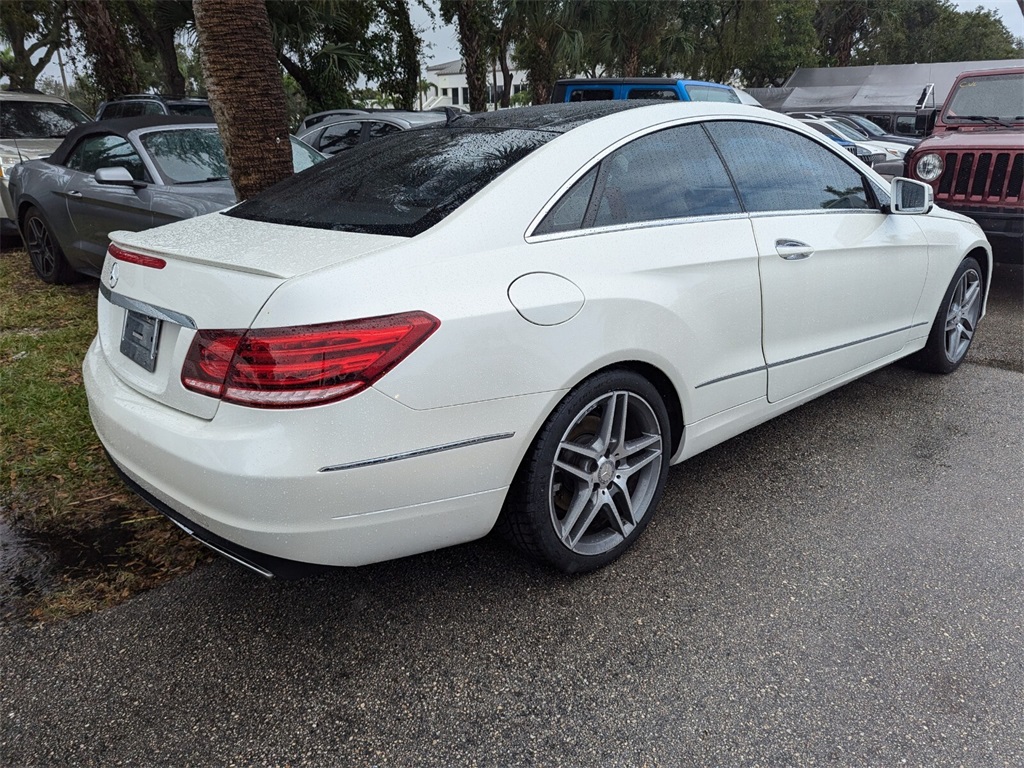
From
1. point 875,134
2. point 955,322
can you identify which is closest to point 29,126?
point 955,322

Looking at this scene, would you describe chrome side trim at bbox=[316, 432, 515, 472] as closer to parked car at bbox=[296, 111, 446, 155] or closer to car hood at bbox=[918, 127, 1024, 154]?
car hood at bbox=[918, 127, 1024, 154]

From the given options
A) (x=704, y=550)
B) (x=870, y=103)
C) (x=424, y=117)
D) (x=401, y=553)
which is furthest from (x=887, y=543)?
(x=870, y=103)

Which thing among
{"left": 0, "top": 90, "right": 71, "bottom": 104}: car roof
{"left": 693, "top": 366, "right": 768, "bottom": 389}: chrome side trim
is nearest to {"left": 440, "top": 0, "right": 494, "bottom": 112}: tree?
{"left": 0, "top": 90, "right": 71, "bottom": 104}: car roof

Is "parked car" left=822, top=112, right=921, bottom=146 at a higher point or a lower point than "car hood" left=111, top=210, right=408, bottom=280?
lower

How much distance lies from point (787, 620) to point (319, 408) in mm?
1594

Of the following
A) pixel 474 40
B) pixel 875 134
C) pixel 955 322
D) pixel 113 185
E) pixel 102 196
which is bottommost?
pixel 875 134

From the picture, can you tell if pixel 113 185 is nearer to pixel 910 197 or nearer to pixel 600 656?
pixel 600 656

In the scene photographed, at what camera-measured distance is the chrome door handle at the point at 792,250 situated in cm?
300

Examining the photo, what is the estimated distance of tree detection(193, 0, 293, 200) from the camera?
4156 mm

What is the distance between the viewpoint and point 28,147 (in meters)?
8.72

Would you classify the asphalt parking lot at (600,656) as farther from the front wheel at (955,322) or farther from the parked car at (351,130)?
the parked car at (351,130)

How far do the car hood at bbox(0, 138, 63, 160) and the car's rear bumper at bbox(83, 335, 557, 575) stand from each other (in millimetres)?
7939

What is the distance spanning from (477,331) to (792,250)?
160 centimetres

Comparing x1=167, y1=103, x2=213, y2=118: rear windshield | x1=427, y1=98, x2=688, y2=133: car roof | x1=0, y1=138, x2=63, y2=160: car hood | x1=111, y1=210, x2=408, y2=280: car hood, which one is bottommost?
x1=0, y1=138, x2=63, y2=160: car hood
